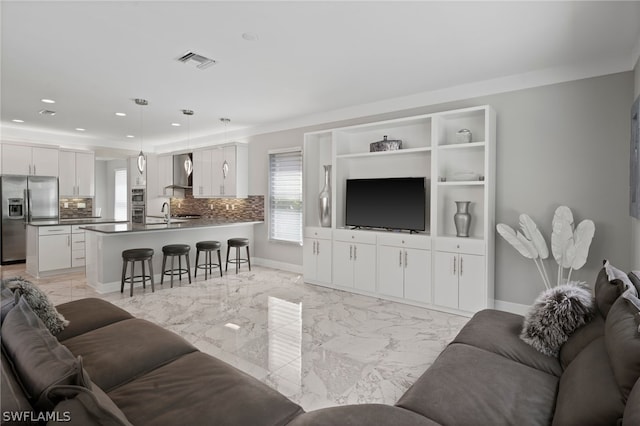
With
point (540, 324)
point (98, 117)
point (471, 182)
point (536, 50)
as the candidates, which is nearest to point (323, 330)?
point (540, 324)

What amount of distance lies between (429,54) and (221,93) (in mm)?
2829

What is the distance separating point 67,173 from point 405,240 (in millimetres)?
7412

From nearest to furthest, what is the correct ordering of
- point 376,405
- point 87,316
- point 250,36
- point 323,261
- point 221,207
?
point 376,405 < point 87,316 < point 250,36 < point 323,261 < point 221,207

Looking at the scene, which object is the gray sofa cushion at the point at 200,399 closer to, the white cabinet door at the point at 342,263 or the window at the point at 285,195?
the white cabinet door at the point at 342,263

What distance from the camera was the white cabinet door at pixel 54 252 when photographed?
5.82 m

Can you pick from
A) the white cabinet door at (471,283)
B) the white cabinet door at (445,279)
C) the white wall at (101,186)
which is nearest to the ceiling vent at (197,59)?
the white cabinet door at (445,279)

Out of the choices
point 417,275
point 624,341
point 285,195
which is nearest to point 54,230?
point 285,195

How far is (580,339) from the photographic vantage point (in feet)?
6.06

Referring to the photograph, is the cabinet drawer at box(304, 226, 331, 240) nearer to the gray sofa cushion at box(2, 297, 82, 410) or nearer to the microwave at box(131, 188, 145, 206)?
the gray sofa cushion at box(2, 297, 82, 410)

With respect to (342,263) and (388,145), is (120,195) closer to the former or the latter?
(342,263)

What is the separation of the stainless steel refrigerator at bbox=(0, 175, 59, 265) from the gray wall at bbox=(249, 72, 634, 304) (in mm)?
7953

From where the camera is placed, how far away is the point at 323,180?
19.2 feet

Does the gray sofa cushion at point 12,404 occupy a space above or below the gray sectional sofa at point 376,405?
above

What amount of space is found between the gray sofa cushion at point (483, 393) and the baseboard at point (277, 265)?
458cm
